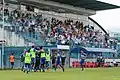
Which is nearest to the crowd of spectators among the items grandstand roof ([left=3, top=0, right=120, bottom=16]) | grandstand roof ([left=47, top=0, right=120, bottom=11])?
grandstand roof ([left=3, top=0, right=120, bottom=16])

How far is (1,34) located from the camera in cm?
4225

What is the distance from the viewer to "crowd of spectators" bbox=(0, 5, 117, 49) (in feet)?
152

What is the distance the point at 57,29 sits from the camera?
172ft

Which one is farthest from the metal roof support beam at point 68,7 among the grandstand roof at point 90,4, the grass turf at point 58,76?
the grass turf at point 58,76

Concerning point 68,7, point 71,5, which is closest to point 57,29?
point 68,7

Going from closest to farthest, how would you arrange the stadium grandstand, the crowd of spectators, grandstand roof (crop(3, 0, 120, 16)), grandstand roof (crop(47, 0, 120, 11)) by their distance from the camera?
the stadium grandstand < the crowd of spectators < grandstand roof (crop(3, 0, 120, 16)) < grandstand roof (crop(47, 0, 120, 11))

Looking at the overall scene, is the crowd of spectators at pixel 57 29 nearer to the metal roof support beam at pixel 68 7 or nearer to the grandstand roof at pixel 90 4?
the metal roof support beam at pixel 68 7

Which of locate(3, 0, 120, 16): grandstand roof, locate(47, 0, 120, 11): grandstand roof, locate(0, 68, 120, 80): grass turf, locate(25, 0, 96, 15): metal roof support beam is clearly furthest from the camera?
locate(47, 0, 120, 11): grandstand roof

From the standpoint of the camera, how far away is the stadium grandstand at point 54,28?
4300 centimetres

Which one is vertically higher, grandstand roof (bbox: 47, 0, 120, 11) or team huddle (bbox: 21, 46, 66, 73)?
grandstand roof (bbox: 47, 0, 120, 11)

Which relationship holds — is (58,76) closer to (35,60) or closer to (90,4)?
(35,60)

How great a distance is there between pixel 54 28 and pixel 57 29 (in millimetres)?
693

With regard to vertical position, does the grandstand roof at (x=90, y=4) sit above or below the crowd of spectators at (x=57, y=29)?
above

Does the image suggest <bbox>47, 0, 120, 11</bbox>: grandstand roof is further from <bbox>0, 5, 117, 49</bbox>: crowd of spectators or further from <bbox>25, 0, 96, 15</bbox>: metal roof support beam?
<bbox>0, 5, 117, 49</bbox>: crowd of spectators
